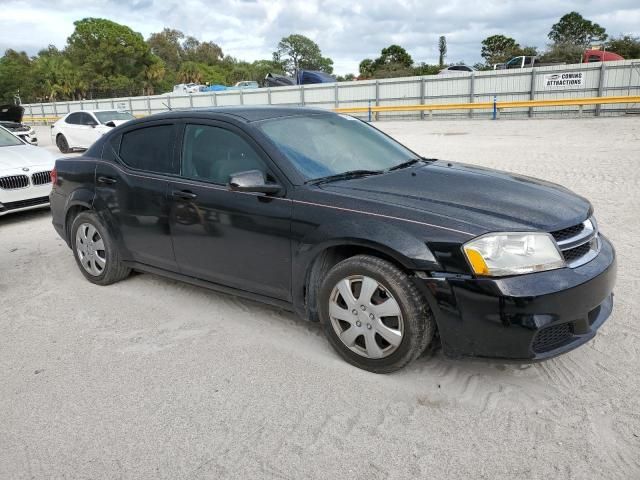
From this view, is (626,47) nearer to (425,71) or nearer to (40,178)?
(425,71)

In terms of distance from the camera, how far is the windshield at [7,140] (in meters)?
9.05

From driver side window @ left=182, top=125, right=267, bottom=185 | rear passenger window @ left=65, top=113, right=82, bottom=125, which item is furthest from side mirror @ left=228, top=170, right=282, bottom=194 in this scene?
rear passenger window @ left=65, top=113, right=82, bottom=125

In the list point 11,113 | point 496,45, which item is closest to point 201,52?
point 496,45

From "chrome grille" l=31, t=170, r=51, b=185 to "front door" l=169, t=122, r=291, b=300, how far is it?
506cm

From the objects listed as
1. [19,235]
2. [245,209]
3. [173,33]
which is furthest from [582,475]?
[173,33]

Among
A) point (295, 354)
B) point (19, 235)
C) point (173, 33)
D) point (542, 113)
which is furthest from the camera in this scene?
point (173, 33)

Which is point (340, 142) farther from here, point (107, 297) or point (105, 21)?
point (105, 21)

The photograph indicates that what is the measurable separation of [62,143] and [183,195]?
53.7ft

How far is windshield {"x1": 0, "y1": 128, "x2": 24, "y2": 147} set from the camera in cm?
905

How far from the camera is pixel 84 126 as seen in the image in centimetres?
1711

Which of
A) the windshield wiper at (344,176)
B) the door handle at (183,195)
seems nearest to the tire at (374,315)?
the windshield wiper at (344,176)

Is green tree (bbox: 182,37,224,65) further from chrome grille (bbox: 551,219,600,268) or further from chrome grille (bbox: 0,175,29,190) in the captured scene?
chrome grille (bbox: 551,219,600,268)

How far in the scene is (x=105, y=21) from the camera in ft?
234

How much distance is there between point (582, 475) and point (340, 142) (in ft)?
8.90
